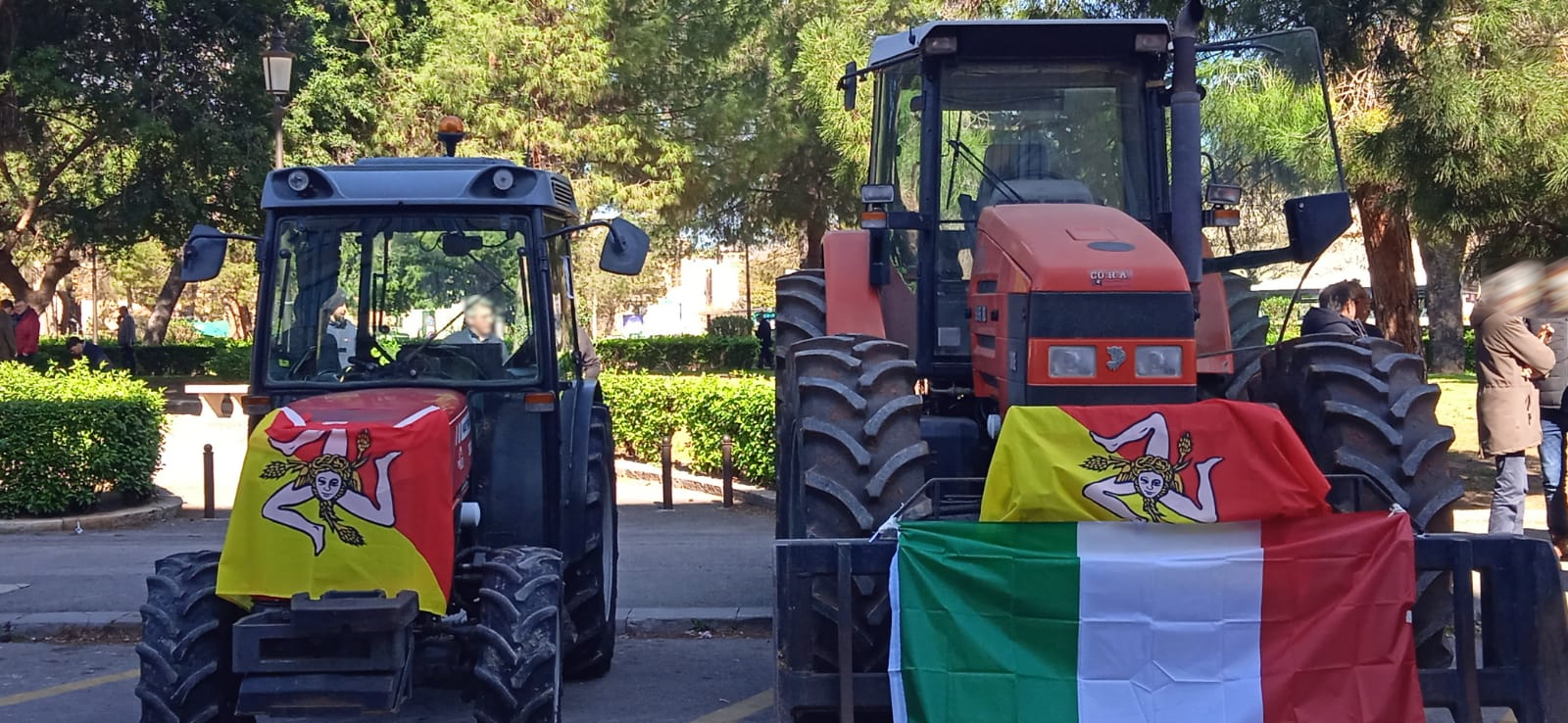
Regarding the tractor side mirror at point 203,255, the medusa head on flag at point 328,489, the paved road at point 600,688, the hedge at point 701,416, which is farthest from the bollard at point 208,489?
the medusa head on flag at point 328,489

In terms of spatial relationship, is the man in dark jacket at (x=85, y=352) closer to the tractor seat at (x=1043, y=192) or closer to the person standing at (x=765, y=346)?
the person standing at (x=765, y=346)

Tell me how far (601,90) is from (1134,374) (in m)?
20.8

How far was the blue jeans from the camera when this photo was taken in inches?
377

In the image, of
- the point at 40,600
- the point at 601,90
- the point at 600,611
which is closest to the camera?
the point at 600,611

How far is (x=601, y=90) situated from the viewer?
82.1ft

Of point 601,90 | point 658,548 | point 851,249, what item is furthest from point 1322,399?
point 601,90

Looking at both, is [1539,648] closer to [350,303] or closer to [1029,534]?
[1029,534]

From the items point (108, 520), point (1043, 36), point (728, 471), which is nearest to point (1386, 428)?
point (1043, 36)

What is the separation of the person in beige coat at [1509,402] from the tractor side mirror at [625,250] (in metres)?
5.90

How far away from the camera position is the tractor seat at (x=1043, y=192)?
6.45 m

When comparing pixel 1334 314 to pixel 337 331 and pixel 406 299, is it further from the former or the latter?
pixel 337 331

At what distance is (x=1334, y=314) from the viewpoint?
7836mm

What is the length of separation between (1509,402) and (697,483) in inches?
292

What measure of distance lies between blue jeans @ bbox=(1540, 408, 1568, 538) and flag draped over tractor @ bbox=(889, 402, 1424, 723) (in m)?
5.64
